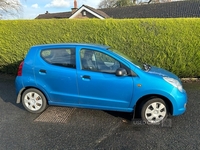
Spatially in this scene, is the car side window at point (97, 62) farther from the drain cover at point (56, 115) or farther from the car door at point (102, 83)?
the drain cover at point (56, 115)

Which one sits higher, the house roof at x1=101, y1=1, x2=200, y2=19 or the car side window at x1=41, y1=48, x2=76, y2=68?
the house roof at x1=101, y1=1, x2=200, y2=19

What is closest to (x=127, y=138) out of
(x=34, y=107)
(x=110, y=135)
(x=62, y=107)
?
(x=110, y=135)

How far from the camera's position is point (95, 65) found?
3572 millimetres

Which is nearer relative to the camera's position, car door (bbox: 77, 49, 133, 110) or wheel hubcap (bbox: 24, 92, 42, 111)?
car door (bbox: 77, 49, 133, 110)

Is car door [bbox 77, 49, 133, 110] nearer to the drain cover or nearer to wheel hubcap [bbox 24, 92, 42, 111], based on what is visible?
the drain cover

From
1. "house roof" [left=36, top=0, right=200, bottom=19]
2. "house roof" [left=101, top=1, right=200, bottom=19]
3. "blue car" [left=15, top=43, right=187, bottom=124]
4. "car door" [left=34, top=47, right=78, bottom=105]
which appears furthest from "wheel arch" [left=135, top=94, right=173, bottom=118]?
"house roof" [left=101, top=1, right=200, bottom=19]

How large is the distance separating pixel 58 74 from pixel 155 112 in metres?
2.07

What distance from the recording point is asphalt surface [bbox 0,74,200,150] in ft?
9.45

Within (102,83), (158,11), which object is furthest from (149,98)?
(158,11)

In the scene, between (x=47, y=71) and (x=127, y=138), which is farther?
(x=47, y=71)

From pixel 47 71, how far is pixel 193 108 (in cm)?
343

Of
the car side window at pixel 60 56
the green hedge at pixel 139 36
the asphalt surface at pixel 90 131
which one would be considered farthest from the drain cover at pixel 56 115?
the green hedge at pixel 139 36

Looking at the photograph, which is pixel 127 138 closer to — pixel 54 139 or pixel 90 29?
pixel 54 139

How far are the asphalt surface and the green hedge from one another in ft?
9.27
